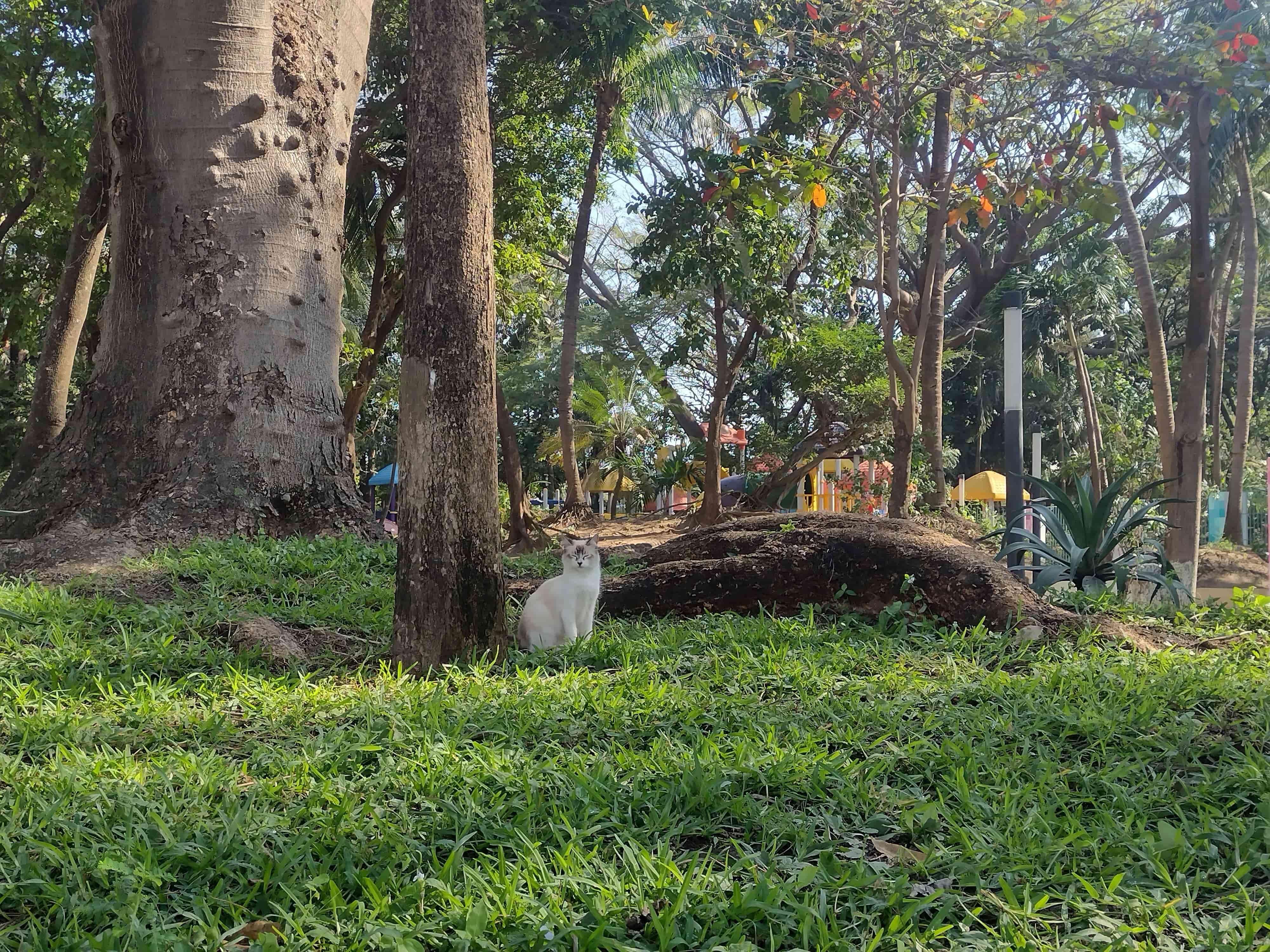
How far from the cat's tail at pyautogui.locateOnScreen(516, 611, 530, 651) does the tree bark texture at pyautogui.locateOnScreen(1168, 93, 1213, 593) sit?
18.0 ft

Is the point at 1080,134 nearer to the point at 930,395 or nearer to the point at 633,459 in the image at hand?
the point at 930,395

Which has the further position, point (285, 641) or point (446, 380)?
point (285, 641)

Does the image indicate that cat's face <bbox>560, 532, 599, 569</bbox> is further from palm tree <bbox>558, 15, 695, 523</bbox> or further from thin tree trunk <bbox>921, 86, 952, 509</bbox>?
palm tree <bbox>558, 15, 695, 523</bbox>

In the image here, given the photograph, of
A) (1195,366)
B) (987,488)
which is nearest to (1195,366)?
(1195,366)

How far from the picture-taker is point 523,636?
4.38 m

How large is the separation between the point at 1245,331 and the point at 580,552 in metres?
20.1

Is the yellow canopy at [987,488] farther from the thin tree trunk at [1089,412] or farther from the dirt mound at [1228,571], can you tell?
the dirt mound at [1228,571]

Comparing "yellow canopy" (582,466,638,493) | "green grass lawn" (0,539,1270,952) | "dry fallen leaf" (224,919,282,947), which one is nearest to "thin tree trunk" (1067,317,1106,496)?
"yellow canopy" (582,466,638,493)

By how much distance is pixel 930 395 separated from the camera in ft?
43.3

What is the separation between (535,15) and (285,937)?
1162 cm

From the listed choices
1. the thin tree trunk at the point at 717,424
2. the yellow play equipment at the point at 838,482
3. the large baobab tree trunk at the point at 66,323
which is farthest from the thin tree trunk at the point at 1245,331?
the large baobab tree trunk at the point at 66,323

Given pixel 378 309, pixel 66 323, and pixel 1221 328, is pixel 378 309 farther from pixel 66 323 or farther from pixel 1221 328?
pixel 1221 328

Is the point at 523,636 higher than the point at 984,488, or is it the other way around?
the point at 984,488

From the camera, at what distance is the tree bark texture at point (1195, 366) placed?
791 cm
